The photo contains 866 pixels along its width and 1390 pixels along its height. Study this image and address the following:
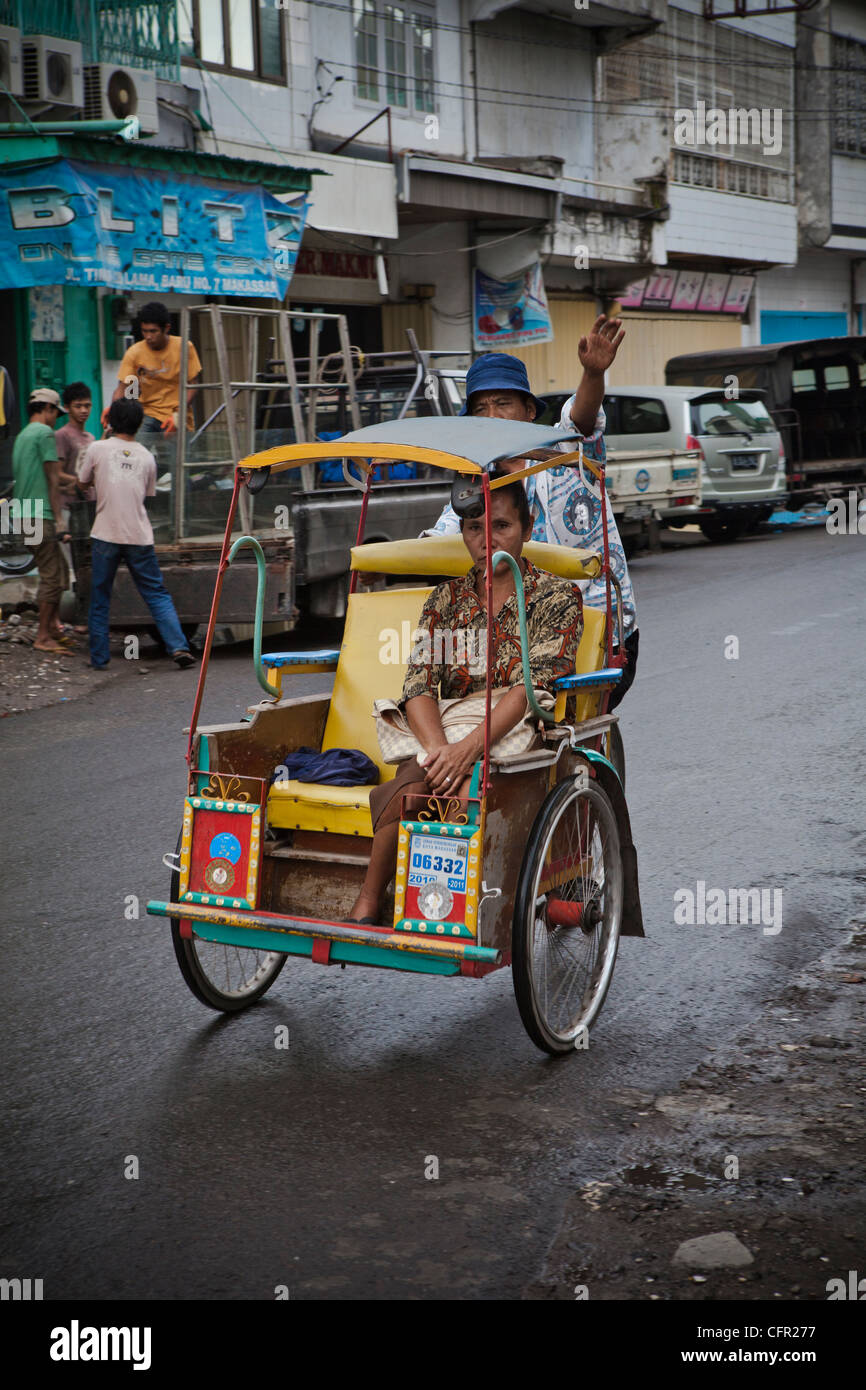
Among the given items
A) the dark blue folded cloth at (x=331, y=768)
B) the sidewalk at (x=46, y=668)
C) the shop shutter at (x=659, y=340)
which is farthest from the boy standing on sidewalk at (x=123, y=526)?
the shop shutter at (x=659, y=340)

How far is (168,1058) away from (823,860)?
2888 mm

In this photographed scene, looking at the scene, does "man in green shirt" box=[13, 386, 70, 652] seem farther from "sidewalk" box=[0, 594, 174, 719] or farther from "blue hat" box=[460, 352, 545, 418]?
"blue hat" box=[460, 352, 545, 418]

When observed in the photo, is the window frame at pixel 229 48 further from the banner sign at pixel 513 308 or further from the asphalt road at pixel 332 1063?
the asphalt road at pixel 332 1063

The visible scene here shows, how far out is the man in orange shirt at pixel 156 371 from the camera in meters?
→ 11.7

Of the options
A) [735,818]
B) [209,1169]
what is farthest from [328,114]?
[209,1169]

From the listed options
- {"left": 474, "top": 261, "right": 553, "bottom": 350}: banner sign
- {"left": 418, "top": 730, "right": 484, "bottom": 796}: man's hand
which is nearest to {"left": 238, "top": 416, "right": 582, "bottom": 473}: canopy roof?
{"left": 418, "top": 730, "right": 484, "bottom": 796}: man's hand

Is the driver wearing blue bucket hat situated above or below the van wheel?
above

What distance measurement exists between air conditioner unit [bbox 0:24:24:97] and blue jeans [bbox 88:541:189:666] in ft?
16.7

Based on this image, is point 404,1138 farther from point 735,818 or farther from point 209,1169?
point 735,818

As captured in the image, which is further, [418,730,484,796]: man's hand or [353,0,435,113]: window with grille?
[353,0,435,113]: window with grille

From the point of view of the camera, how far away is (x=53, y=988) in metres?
4.73

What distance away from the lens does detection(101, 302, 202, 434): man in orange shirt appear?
460 inches

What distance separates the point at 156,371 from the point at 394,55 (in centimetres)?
1088

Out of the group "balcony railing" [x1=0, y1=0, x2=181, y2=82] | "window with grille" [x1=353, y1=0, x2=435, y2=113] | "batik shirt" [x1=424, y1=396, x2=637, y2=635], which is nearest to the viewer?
"batik shirt" [x1=424, y1=396, x2=637, y2=635]
